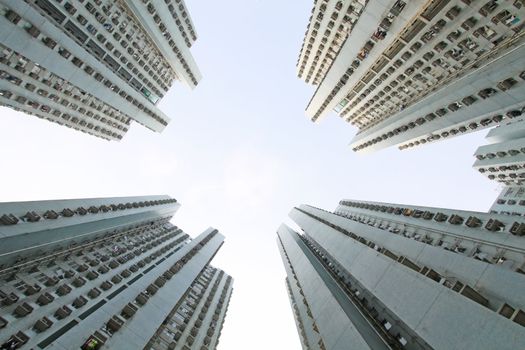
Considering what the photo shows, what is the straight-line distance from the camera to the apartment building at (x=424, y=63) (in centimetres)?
3127

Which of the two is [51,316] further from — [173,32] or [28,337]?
[173,32]

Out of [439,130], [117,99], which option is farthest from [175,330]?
[439,130]

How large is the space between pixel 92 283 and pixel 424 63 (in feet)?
136

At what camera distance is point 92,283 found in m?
34.6

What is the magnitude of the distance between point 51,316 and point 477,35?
4151 cm

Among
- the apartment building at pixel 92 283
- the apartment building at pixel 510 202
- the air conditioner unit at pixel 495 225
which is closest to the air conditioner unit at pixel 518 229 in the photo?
the air conditioner unit at pixel 495 225

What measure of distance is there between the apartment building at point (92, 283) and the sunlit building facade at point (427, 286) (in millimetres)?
14414

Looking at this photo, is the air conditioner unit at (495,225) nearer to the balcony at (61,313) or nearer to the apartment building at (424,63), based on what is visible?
the apartment building at (424,63)

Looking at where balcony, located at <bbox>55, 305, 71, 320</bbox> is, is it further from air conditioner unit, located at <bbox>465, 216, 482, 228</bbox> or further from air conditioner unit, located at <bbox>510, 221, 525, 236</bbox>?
air conditioner unit, located at <bbox>465, 216, 482, 228</bbox>

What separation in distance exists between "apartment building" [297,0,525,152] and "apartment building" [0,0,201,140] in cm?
2546

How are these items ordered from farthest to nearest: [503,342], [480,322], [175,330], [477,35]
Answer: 1. [175,330]
2. [477,35]
3. [480,322]
4. [503,342]

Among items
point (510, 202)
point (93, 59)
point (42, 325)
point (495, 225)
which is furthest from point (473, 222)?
point (510, 202)

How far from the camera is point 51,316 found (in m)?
26.5

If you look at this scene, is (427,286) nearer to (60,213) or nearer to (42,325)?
(42,325)
